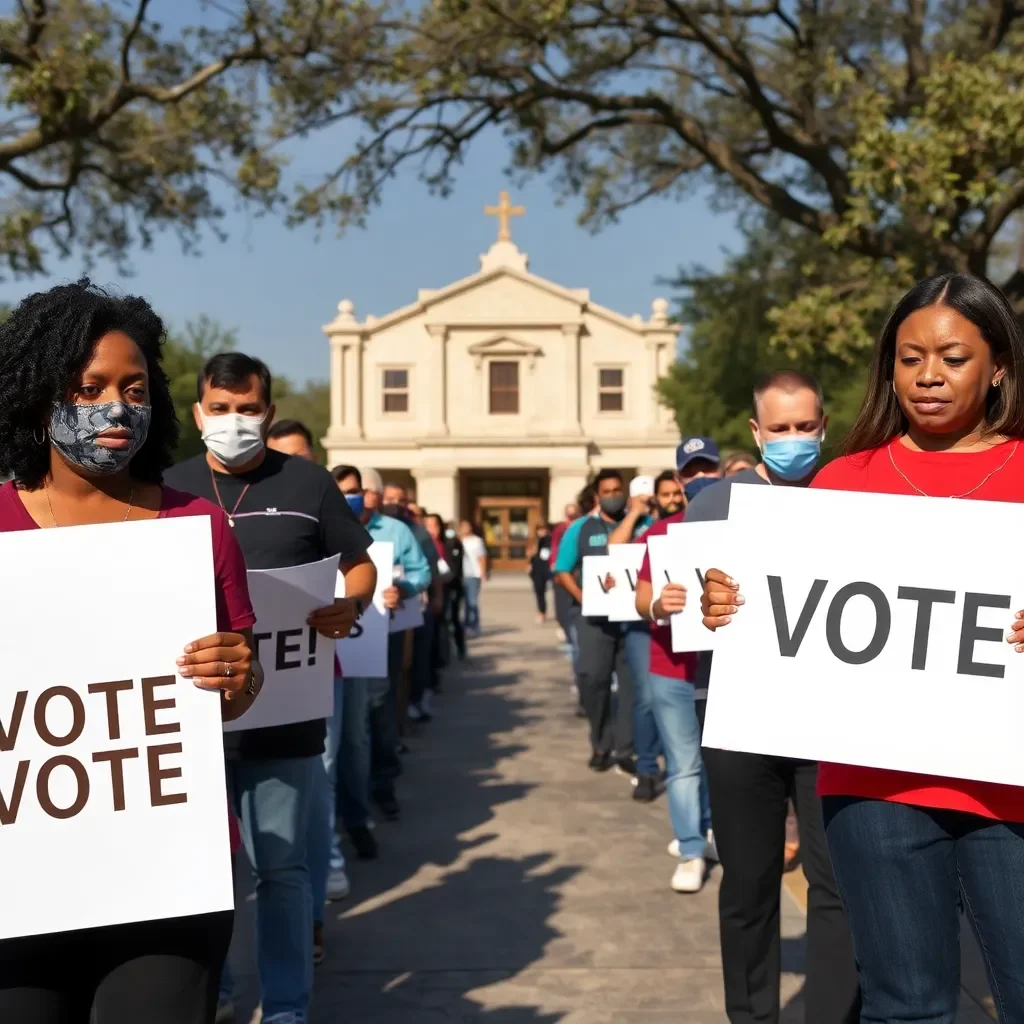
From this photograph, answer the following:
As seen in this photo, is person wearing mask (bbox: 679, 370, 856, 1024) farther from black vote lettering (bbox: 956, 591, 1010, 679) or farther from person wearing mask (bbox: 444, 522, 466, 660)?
person wearing mask (bbox: 444, 522, 466, 660)

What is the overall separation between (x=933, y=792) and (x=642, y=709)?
6132 millimetres

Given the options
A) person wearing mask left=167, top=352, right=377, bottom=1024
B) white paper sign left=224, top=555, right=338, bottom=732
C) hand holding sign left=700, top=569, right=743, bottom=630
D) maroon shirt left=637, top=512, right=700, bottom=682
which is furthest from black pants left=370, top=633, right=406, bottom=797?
hand holding sign left=700, top=569, right=743, bottom=630

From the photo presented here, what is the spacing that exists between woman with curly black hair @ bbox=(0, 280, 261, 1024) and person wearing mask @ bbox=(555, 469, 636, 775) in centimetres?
669

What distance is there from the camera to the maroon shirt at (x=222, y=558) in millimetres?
2629

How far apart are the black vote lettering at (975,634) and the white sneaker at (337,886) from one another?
162 inches

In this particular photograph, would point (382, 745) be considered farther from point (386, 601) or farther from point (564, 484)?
point (564, 484)

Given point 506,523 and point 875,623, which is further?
point 506,523

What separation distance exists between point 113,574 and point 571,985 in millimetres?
3033

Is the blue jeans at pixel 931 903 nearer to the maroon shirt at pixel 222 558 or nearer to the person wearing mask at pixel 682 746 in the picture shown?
the maroon shirt at pixel 222 558

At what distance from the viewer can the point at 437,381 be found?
50062 millimetres

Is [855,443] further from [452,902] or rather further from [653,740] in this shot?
[653,740]

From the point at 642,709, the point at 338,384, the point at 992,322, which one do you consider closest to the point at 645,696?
the point at 642,709

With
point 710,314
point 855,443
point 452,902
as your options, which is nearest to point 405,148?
point 710,314

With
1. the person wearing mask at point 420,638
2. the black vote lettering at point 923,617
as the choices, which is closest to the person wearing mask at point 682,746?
the black vote lettering at point 923,617
